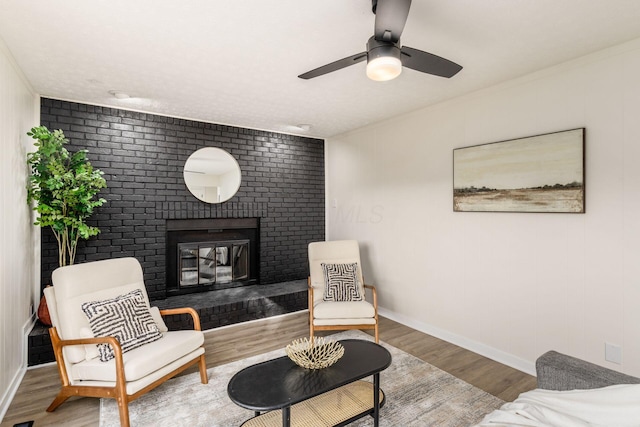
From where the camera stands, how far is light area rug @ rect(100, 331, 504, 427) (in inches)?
88.0

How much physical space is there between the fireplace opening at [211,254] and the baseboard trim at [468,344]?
202 cm

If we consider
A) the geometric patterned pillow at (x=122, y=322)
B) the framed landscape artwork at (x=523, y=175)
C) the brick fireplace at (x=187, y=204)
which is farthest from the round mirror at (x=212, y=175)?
the framed landscape artwork at (x=523, y=175)

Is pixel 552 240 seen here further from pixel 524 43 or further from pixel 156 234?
pixel 156 234

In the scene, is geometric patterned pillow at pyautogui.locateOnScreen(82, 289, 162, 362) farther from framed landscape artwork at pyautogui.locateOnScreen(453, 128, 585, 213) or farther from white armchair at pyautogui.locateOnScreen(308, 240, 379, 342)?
framed landscape artwork at pyautogui.locateOnScreen(453, 128, 585, 213)

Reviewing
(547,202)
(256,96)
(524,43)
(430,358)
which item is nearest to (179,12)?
(256,96)

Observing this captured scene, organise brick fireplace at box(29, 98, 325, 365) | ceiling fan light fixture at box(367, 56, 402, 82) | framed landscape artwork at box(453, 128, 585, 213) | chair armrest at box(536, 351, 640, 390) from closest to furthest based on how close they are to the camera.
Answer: chair armrest at box(536, 351, 640, 390) → ceiling fan light fixture at box(367, 56, 402, 82) → framed landscape artwork at box(453, 128, 585, 213) → brick fireplace at box(29, 98, 325, 365)

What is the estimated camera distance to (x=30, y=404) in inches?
95.9

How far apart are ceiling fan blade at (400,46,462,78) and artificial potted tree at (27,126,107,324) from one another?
2.94 m

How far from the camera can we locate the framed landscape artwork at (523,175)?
8.52 feet

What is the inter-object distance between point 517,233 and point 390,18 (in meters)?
2.26

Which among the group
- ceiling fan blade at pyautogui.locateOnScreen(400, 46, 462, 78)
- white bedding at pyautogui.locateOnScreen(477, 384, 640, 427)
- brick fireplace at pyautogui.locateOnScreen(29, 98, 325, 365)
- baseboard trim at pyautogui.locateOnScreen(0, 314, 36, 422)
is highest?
ceiling fan blade at pyautogui.locateOnScreen(400, 46, 462, 78)

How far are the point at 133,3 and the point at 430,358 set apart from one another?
354 centimetres

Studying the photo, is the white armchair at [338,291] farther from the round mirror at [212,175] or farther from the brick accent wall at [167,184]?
the round mirror at [212,175]

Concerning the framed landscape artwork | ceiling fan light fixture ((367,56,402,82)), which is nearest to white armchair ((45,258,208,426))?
ceiling fan light fixture ((367,56,402,82))
